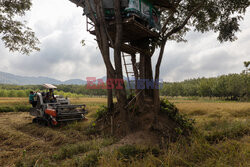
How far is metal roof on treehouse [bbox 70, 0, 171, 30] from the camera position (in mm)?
8031

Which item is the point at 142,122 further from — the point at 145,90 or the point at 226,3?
the point at 226,3

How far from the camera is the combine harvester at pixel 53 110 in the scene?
10.8 m

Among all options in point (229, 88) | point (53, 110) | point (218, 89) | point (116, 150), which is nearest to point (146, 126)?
point (116, 150)

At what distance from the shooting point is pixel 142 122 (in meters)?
8.05

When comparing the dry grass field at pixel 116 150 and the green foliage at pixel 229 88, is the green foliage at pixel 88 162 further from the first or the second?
the green foliage at pixel 229 88

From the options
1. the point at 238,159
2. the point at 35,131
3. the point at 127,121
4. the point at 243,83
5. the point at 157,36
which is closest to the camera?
the point at 238,159

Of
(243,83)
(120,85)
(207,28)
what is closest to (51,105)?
(120,85)

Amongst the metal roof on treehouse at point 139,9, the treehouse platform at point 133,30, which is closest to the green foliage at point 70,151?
the treehouse platform at point 133,30

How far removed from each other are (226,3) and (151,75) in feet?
19.1

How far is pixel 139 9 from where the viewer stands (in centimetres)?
836

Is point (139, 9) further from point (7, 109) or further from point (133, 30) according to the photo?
point (7, 109)

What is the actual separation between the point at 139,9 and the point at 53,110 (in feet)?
27.5

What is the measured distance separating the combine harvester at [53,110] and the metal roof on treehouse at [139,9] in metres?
6.68

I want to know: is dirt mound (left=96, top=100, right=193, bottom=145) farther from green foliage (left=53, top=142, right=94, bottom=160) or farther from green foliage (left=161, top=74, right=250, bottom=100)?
green foliage (left=161, top=74, right=250, bottom=100)
